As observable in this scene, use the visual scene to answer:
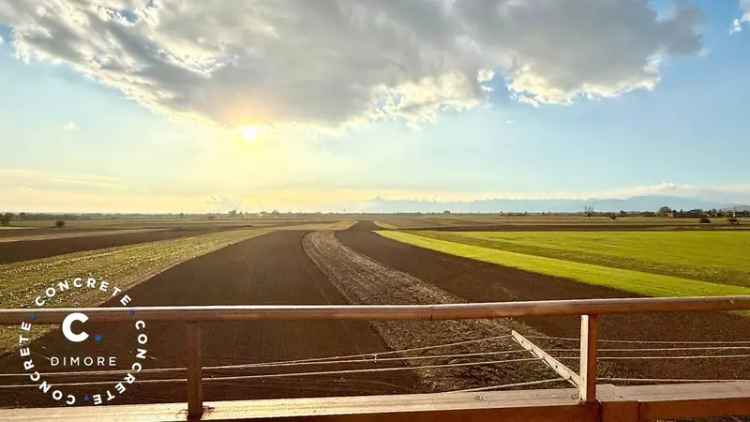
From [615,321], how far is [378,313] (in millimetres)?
11546

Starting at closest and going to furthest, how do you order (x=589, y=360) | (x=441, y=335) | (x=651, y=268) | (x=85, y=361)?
(x=589, y=360) → (x=85, y=361) → (x=441, y=335) → (x=651, y=268)

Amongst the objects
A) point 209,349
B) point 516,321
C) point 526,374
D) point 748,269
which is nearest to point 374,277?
point 516,321

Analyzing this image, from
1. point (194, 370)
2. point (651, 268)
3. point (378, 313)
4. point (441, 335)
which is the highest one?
point (378, 313)

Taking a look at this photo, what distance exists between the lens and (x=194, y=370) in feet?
8.96

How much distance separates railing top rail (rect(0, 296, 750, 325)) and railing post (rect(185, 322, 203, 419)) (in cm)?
9

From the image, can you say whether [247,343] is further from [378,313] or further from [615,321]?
[615,321]

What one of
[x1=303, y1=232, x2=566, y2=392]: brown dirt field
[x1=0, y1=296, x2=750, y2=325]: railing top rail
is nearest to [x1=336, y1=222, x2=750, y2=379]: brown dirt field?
[x1=303, y1=232, x2=566, y2=392]: brown dirt field

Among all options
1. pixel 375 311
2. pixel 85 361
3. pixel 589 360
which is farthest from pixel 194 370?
pixel 85 361

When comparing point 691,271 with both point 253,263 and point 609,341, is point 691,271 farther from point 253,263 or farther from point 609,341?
point 253,263

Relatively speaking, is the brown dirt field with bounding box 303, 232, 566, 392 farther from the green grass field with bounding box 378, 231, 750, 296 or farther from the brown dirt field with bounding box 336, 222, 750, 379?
the green grass field with bounding box 378, 231, 750, 296

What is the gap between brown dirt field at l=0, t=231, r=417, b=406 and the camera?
6820 mm

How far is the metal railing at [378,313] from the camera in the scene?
2682 millimetres

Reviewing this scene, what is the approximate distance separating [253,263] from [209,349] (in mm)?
17071

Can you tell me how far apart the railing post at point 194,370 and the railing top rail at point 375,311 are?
9 centimetres
